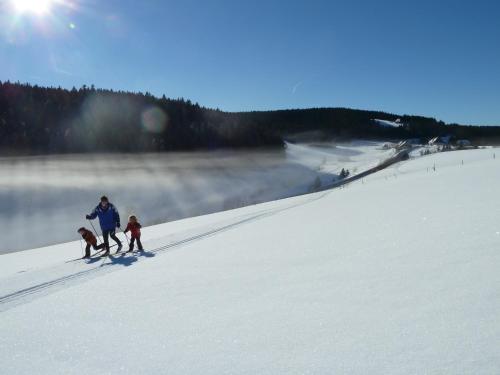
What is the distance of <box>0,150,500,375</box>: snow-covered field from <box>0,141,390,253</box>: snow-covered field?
1031 inches

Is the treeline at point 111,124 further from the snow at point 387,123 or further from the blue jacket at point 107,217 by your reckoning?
the blue jacket at point 107,217

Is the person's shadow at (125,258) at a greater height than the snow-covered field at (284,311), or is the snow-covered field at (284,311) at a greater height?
the snow-covered field at (284,311)

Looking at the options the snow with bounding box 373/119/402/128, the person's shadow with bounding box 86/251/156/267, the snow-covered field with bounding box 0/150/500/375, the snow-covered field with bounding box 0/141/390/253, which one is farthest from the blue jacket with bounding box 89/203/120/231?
the snow with bounding box 373/119/402/128

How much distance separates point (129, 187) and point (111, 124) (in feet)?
111

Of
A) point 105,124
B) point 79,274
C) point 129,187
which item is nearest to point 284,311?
point 79,274

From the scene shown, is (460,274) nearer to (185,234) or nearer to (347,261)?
(347,261)

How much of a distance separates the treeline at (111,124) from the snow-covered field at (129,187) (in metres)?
5.90

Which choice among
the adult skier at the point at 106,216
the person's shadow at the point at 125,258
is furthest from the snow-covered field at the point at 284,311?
the adult skier at the point at 106,216

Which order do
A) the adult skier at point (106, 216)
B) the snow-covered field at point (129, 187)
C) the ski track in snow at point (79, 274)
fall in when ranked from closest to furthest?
the ski track in snow at point (79, 274)
the adult skier at point (106, 216)
the snow-covered field at point (129, 187)

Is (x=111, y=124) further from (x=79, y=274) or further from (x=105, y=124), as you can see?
(x=79, y=274)

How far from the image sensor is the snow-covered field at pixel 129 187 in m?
37.1

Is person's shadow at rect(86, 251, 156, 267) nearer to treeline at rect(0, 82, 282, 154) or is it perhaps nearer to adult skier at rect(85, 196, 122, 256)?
adult skier at rect(85, 196, 122, 256)

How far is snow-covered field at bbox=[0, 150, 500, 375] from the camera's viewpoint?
321cm

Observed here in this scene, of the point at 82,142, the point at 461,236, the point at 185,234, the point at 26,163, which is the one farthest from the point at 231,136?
the point at 461,236
